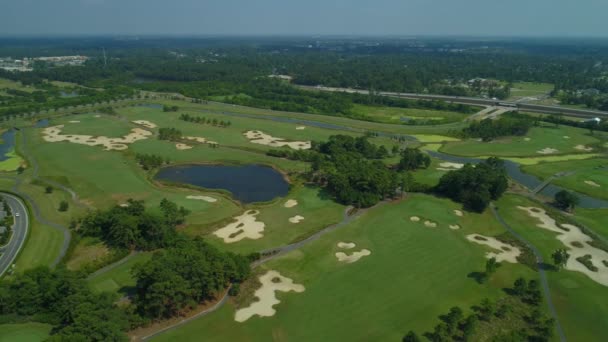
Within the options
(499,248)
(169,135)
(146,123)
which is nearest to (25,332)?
(499,248)

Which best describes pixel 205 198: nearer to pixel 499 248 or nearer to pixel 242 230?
pixel 242 230

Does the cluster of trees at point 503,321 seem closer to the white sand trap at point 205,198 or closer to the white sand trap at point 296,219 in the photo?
the white sand trap at point 296,219

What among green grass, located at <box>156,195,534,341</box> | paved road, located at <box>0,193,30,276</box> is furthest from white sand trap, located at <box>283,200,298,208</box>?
paved road, located at <box>0,193,30,276</box>

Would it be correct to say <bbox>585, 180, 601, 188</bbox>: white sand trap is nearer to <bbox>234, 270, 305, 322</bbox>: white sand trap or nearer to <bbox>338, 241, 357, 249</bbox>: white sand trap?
<bbox>338, 241, 357, 249</bbox>: white sand trap

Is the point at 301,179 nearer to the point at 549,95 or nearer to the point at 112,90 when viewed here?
the point at 112,90

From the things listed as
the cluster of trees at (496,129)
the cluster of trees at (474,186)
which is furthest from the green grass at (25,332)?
the cluster of trees at (496,129)
